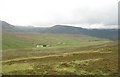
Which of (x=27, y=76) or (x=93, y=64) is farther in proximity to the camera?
(x=93, y=64)

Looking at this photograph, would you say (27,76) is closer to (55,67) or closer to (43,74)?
(43,74)

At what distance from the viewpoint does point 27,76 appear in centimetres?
3744

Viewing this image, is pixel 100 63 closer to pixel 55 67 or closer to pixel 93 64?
pixel 93 64

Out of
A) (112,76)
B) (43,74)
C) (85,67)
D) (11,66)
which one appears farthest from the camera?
(11,66)

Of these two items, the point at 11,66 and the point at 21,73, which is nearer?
the point at 21,73

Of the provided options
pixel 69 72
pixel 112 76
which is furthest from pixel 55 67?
pixel 112 76

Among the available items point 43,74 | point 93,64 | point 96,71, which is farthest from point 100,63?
point 43,74

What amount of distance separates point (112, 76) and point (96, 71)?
13.1 ft

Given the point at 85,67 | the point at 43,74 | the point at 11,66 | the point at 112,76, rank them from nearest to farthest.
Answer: the point at 112,76 → the point at 43,74 → the point at 85,67 → the point at 11,66

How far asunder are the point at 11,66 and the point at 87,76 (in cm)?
1710

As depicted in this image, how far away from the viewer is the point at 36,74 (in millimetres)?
38844

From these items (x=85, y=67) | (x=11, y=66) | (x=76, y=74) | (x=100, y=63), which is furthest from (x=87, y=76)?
(x=11, y=66)

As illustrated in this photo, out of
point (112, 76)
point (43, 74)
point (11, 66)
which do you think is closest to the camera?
point (112, 76)

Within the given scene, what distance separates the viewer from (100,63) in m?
45.5
